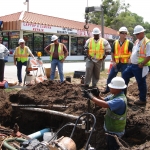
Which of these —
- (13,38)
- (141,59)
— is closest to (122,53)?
(141,59)

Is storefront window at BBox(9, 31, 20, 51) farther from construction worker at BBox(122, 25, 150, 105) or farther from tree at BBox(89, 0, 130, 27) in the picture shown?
tree at BBox(89, 0, 130, 27)

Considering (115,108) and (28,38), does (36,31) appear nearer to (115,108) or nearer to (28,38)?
(28,38)

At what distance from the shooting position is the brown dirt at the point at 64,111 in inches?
199

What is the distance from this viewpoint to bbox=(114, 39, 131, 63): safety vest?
6656 mm

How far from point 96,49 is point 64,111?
2.43 m

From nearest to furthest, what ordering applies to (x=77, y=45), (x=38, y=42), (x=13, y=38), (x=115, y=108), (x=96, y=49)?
(x=115, y=108), (x=96, y=49), (x=13, y=38), (x=38, y=42), (x=77, y=45)

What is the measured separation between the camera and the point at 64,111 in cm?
595

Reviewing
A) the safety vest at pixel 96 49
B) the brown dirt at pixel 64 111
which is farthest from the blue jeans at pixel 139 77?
the safety vest at pixel 96 49

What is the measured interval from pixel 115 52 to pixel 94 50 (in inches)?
35.7

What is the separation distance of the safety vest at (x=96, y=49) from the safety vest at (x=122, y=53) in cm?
84

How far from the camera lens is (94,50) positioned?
24.8 feet

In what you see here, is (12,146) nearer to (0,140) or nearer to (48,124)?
(0,140)

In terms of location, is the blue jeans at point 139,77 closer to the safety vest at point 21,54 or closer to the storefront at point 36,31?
the safety vest at point 21,54

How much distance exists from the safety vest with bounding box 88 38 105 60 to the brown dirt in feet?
3.53
